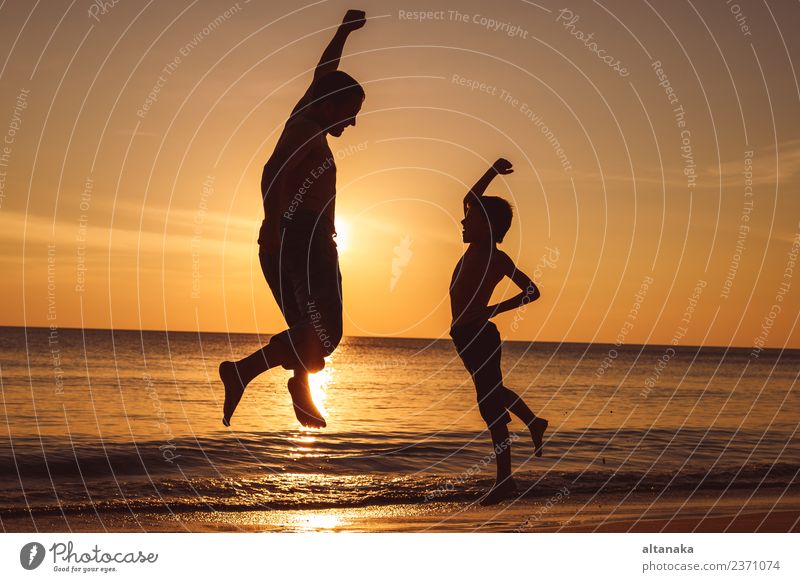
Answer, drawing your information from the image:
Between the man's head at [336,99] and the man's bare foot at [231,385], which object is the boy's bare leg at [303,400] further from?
the man's head at [336,99]

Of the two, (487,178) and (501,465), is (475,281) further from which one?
(501,465)

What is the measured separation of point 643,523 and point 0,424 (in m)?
23.6

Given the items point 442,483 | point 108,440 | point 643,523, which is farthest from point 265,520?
point 108,440

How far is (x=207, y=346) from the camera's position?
134 metres

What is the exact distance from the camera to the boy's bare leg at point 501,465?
1001 cm

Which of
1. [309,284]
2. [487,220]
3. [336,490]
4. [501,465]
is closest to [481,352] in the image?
[487,220]

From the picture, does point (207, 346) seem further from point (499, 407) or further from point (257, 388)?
point (499, 407)

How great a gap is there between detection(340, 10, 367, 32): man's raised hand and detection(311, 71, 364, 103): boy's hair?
769mm

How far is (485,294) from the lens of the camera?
9.55 metres

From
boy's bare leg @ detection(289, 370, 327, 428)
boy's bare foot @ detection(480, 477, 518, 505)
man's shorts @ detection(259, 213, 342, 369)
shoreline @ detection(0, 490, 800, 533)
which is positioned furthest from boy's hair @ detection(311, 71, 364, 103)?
shoreline @ detection(0, 490, 800, 533)

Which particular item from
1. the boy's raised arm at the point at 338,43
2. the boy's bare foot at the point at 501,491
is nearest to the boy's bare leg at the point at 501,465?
the boy's bare foot at the point at 501,491

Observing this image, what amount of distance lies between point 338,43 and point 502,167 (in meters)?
2.09

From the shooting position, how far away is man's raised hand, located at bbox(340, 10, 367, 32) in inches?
342
